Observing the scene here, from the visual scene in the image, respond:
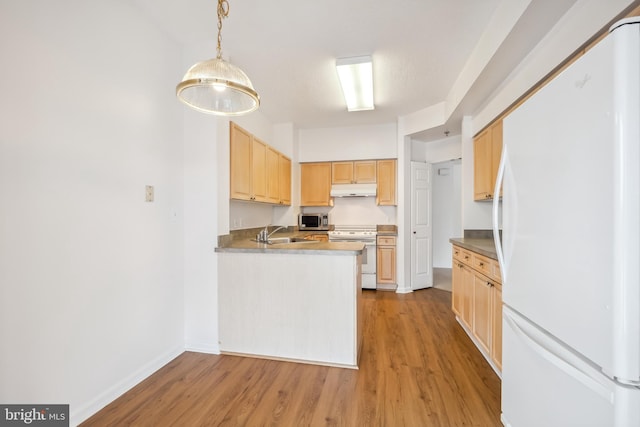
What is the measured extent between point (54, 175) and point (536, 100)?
242 centimetres

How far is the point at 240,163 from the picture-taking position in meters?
2.83

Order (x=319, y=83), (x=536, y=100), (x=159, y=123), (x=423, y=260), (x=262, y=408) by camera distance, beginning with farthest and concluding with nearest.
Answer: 1. (x=423, y=260)
2. (x=319, y=83)
3. (x=159, y=123)
4. (x=262, y=408)
5. (x=536, y=100)

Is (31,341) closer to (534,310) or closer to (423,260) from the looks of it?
(534,310)

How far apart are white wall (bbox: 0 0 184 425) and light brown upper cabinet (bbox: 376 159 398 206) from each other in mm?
3270

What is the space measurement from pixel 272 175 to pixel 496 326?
9.70 feet

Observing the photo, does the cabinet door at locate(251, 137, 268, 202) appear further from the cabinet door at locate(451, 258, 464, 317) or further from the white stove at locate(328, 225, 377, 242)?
the cabinet door at locate(451, 258, 464, 317)

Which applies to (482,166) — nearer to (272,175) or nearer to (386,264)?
(386,264)

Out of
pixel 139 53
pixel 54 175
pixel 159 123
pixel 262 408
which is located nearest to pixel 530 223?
pixel 262 408

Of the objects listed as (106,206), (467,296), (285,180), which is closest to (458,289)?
(467,296)

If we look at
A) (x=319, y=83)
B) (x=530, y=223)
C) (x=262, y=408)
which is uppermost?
(x=319, y=83)

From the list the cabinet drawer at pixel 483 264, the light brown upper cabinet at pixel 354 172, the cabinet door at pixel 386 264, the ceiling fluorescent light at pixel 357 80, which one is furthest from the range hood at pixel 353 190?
the cabinet drawer at pixel 483 264

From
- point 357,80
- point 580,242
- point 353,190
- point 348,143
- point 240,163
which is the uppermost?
point 357,80

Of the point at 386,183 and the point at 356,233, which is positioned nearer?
the point at 356,233

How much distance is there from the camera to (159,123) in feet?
7.30
